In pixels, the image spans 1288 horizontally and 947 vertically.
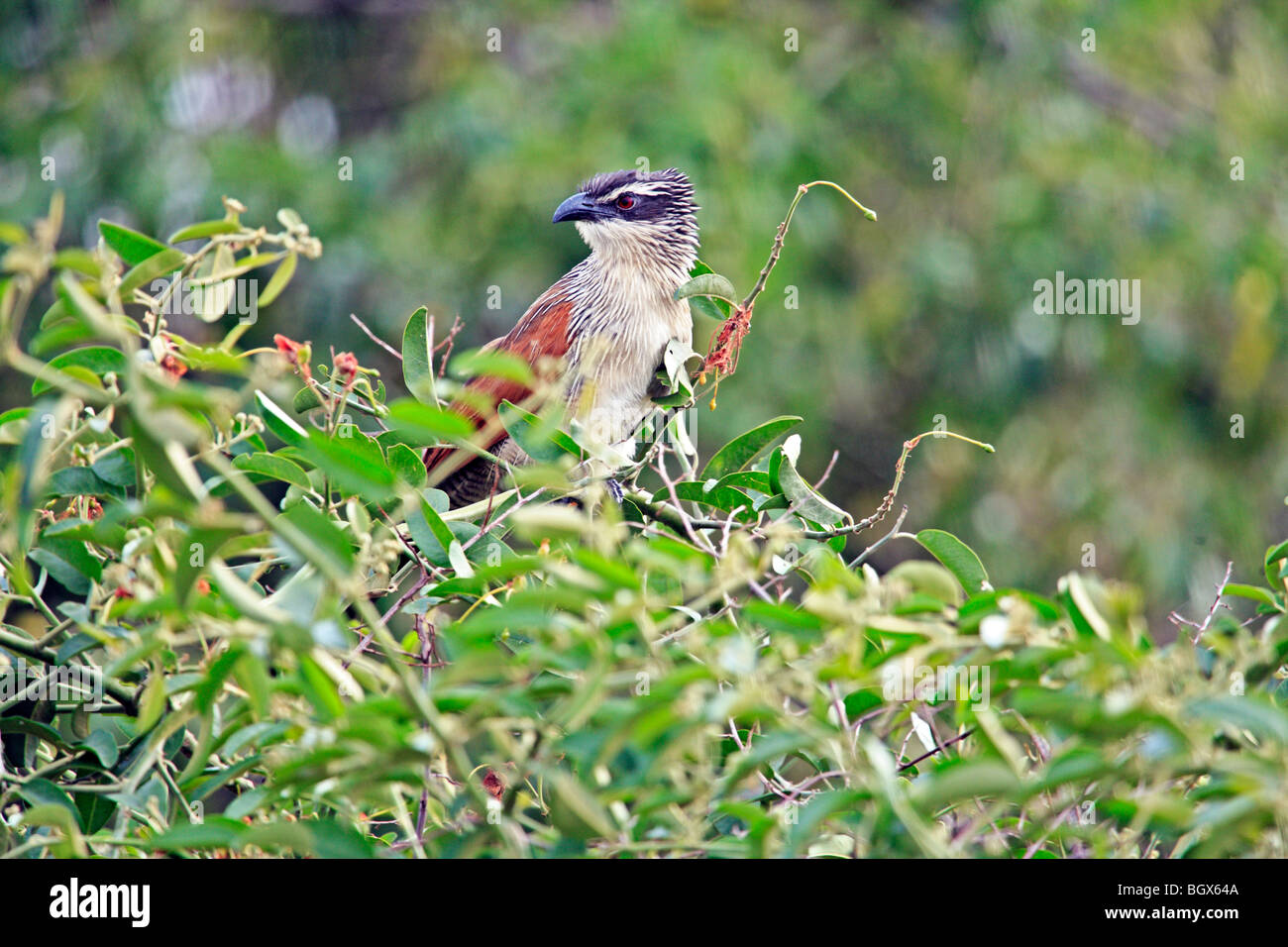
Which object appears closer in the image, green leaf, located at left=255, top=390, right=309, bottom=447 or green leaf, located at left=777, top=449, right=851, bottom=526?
green leaf, located at left=255, top=390, right=309, bottom=447

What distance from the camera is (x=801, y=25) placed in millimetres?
8203

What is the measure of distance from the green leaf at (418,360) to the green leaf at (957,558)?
715 mm

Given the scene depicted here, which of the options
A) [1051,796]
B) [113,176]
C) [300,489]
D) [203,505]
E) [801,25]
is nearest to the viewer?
[203,505]

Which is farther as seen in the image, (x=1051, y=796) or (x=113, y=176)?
(x=113, y=176)

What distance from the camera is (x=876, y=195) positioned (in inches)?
310

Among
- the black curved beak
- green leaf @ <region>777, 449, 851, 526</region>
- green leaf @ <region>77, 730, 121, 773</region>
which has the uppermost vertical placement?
the black curved beak

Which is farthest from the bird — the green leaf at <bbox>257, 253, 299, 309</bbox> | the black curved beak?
the green leaf at <bbox>257, 253, 299, 309</bbox>

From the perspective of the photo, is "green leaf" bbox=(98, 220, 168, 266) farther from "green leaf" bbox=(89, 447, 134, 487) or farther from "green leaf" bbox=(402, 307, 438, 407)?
"green leaf" bbox=(402, 307, 438, 407)

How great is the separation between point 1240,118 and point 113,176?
6510 millimetres

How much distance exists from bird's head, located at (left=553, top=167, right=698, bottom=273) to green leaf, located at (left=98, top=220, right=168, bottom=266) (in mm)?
2345

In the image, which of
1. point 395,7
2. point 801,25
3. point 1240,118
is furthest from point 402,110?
point 1240,118

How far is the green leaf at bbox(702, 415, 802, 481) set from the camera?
5.66 ft

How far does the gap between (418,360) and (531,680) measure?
2.14 feet

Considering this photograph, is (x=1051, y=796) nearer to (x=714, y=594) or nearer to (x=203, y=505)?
(x=714, y=594)
